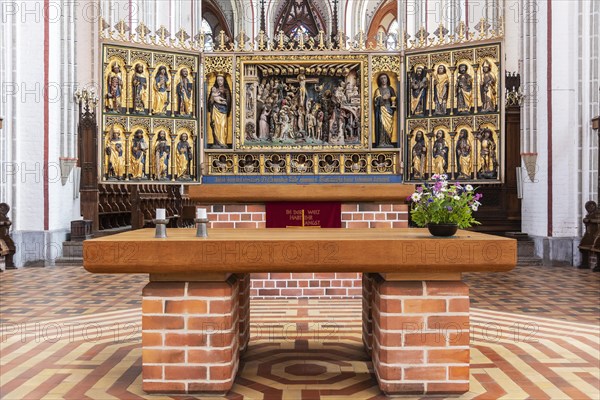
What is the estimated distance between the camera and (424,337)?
11.2ft

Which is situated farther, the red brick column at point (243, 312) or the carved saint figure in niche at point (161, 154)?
the carved saint figure in niche at point (161, 154)

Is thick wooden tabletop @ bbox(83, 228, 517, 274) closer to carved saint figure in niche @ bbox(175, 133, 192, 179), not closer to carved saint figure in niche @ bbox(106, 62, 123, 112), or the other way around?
carved saint figure in niche @ bbox(106, 62, 123, 112)

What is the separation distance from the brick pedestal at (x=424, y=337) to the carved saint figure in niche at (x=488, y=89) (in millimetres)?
4412

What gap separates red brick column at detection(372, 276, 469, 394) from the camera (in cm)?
340

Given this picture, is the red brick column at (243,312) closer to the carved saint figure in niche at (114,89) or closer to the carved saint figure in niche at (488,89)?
the carved saint figure in niche at (114,89)

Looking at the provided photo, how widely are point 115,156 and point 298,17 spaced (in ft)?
82.8

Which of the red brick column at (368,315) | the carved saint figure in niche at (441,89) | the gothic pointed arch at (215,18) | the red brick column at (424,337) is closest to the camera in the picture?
the red brick column at (424,337)

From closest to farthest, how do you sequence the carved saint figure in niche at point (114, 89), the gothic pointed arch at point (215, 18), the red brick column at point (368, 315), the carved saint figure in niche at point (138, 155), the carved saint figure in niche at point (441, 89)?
the red brick column at point (368, 315), the carved saint figure in niche at point (114, 89), the carved saint figure in niche at point (138, 155), the carved saint figure in niche at point (441, 89), the gothic pointed arch at point (215, 18)

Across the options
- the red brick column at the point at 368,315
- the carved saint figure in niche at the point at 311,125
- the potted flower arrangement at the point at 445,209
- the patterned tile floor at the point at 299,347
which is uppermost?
the carved saint figure in niche at the point at 311,125

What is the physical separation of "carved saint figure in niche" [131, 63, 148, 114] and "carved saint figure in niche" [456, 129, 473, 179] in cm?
395

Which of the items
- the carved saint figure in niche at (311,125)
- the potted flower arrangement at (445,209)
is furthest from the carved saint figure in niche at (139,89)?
the potted flower arrangement at (445,209)

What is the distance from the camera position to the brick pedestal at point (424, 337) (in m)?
3.40

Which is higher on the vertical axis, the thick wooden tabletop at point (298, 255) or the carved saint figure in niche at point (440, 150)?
the carved saint figure in niche at point (440, 150)

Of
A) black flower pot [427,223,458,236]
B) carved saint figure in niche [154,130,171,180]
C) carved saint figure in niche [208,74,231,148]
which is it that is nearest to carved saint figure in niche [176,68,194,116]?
carved saint figure in niche [208,74,231,148]
